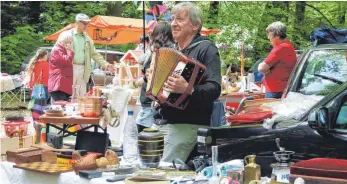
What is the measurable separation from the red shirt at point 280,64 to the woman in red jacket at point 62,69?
2367 mm

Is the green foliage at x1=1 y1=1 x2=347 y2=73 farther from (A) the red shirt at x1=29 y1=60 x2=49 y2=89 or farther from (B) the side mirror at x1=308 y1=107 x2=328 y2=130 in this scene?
(B) the side mirror at x1=308 y1=107 x2=328 y2=130

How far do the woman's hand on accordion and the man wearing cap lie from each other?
359 centimetres

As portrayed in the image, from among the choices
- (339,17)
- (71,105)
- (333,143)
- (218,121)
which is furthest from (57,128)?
(339,17)

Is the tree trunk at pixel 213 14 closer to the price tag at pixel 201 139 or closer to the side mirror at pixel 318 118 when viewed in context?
the price tag at pixel 201 139

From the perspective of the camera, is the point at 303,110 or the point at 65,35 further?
the point at 65,35

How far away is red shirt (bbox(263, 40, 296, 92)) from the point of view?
630 cm

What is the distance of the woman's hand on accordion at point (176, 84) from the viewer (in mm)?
3361

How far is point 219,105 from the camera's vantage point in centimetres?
510

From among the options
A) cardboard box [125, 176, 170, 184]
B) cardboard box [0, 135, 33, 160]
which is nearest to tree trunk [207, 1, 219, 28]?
cardboard box [0, 135, 33, 160]

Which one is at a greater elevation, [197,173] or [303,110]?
[303,110]

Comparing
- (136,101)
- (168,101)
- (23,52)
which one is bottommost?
(23,52)

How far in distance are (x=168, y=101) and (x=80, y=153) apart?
0.65 metres

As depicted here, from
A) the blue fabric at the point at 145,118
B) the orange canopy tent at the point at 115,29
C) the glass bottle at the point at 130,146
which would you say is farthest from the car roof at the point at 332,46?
the orange canopy tent at the point at 115,29

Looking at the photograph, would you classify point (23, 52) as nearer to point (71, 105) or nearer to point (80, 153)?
point (71, 105)
